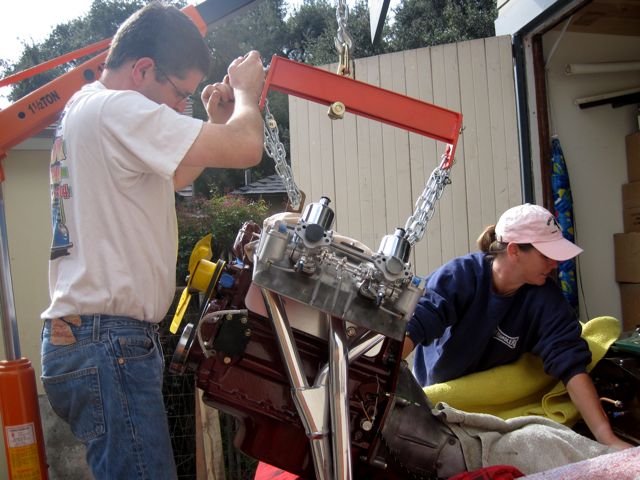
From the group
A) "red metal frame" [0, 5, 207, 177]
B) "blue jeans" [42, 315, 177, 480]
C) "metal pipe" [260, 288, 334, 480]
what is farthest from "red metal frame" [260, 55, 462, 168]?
"red metal frame" [0, 5, 207, 177]

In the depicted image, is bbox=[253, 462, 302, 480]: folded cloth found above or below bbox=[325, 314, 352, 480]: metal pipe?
below

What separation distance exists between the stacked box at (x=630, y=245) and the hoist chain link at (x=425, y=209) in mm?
2736

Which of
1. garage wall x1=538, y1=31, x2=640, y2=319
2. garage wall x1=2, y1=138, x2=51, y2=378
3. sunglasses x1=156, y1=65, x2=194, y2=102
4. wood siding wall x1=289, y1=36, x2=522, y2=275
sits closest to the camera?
sunglasses x1=156, y1=65, x2=194, y2=102

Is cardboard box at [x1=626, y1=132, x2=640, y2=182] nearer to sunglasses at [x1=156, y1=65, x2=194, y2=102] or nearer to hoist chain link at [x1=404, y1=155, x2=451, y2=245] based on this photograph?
hoist chain link at [x1=404, y1=155, x2=451, y2=245]

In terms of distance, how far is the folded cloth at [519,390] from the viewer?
2148 millimetres

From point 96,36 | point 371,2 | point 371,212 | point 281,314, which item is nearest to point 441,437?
point 281,314

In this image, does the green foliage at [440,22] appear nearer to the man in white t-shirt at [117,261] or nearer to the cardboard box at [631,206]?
the cardboard box at [631,206]

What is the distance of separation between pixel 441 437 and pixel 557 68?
305 centimetres

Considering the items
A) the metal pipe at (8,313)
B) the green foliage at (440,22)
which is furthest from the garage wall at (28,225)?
the green foliage at (440,22)

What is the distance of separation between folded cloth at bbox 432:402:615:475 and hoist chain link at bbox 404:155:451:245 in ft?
1.64

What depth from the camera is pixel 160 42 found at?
5.48 feet

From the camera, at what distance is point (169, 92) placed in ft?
5.63

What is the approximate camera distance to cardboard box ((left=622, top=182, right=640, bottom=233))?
159 inches

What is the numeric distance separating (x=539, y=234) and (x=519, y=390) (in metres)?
0.52
